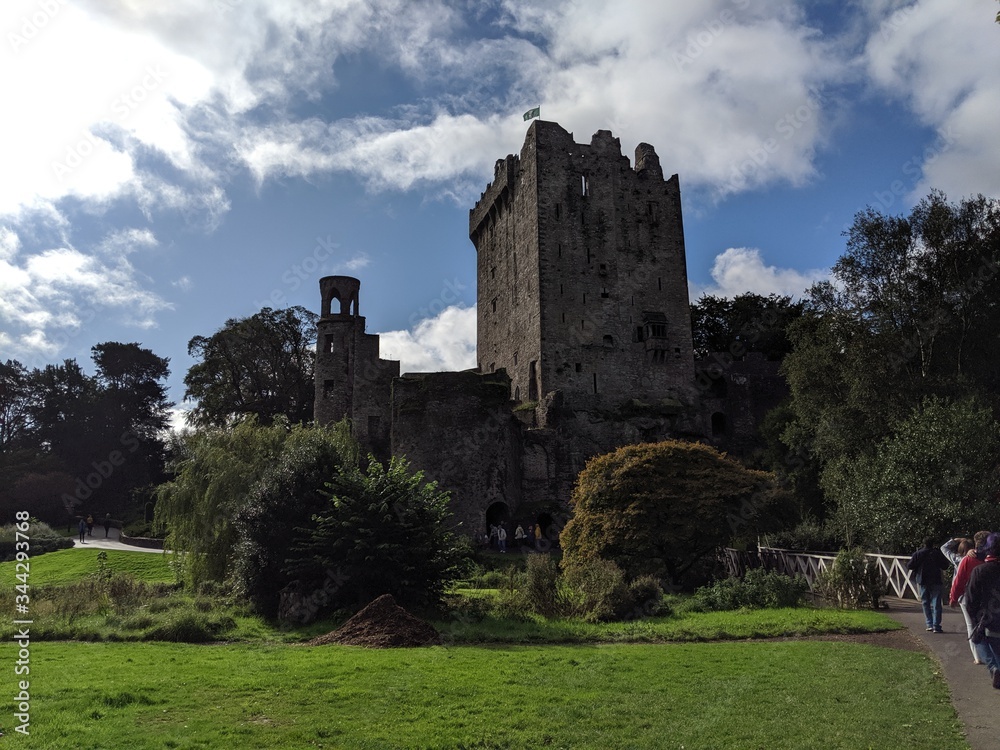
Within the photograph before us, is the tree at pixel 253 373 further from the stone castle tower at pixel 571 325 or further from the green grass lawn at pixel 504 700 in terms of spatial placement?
the green grass lawn at pixel 504 700

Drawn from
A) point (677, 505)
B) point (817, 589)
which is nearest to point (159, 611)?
point (677, 505)

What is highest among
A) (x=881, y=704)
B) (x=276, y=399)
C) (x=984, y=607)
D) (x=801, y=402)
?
(x=276, y=399)

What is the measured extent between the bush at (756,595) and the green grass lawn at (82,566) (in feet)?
64.3

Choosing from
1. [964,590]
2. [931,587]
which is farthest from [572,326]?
[964,590]

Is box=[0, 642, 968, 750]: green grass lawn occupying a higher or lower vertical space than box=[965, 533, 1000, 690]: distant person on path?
lower

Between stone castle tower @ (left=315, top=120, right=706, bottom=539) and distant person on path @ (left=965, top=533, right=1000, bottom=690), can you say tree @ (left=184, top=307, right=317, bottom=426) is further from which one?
distant person on path @ (left=965, top=533, right=1000, bottom=690)

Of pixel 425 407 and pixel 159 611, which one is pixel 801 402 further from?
pixel 159 611

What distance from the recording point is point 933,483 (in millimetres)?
22016

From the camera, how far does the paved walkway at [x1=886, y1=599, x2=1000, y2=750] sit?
27.5 ft

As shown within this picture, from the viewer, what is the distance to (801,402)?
32.9m

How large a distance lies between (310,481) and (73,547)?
25206 mm

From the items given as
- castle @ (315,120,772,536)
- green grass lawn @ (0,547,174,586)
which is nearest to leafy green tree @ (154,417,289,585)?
green grass lawn @ (0,547,174,586)

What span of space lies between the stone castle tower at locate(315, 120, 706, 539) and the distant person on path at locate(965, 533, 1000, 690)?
29.7 meters

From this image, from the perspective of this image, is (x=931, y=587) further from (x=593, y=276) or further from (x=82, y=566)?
(x=593, y=276)
